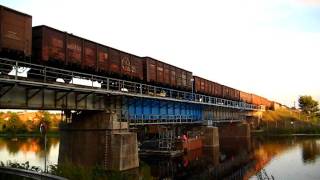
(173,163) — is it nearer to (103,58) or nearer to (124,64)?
(124,64)

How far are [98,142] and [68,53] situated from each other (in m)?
7.50

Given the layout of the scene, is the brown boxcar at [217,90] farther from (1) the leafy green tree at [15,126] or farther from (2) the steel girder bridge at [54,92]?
(1) the leafy green tree at [15,126]

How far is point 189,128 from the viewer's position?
64375 millimetres

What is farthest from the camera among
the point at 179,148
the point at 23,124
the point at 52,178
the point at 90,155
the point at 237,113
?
the point at 23,124

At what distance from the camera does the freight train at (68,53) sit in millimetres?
20859

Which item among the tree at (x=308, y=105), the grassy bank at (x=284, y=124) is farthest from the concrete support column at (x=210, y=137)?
the tree at (x=308, y=105)

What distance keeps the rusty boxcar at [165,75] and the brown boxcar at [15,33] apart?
1678cm

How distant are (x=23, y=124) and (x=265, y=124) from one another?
74.2 m

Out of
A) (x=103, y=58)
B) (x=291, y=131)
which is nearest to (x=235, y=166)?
(x=103, y=58)

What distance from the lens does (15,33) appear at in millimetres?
20969

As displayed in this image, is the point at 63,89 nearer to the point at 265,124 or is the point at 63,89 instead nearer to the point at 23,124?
the point at 265,124

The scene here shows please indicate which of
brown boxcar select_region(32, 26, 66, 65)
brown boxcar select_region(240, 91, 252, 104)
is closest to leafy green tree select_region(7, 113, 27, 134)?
brown boxcar select_region(240, 91, 252, 104)

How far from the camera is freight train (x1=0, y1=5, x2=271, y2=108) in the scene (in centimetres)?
2086

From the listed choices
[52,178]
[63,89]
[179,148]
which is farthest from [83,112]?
[179,148]
